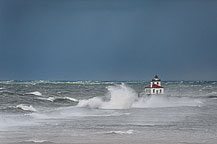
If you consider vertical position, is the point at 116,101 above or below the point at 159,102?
below

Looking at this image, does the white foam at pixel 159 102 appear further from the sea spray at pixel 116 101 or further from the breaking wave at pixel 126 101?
the sea spray at pixel 116 101

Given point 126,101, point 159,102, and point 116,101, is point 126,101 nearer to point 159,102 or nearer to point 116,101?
point 116,101

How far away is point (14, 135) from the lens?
21.0 metres

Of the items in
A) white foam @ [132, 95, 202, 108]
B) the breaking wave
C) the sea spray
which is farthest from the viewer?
white foam @ [132, 95, 202, 108]

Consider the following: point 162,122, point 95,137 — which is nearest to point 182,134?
point 95,137

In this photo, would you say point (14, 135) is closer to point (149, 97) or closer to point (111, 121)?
point (111, 121)

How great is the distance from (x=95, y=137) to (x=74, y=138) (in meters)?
0.89

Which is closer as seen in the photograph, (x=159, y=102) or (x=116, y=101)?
(x=116, y=101)

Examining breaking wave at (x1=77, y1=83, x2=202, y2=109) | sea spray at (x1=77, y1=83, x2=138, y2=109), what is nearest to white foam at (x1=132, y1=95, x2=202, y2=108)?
breaking wave at (x1=77, y1=83, x2=202, y2=109)

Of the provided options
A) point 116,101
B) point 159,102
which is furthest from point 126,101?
point 159,102

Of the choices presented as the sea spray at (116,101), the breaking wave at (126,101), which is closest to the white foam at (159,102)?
the breaking wave at (126,101)

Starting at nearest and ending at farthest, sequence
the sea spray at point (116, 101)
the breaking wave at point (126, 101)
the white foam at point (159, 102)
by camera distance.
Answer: the sea spray at point (116, 101) < the breaking wave at point (126, 101) < the white foam at point (159, 102)

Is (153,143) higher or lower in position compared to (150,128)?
lower

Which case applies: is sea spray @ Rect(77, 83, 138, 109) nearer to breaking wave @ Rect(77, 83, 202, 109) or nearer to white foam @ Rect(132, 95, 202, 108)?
breaking wave @ Rect(77, 83, 202, 109)
